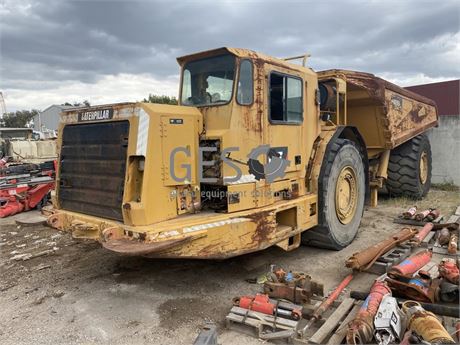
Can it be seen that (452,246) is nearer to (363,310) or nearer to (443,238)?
(443,238)

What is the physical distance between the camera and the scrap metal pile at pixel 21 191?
9.35 meters

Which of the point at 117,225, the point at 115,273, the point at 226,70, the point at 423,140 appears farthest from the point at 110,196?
the point at 423,140

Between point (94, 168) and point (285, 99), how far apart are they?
8.01 ft

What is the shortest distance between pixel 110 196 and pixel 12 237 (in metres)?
4.24

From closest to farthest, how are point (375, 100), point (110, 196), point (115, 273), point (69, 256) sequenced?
point (110, 196)
point (115, 273)
point (69, 256)
point (375, 100)

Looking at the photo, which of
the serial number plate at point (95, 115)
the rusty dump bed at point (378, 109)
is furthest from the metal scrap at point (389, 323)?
the rusty dump bed at point (378, 109)

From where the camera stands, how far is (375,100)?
23.3 ft

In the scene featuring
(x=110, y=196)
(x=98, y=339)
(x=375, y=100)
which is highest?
(x=375, y=100)

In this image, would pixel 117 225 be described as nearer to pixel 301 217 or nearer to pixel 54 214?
pixel 54 214

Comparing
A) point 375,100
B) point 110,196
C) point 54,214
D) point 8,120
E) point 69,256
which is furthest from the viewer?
point 8,120

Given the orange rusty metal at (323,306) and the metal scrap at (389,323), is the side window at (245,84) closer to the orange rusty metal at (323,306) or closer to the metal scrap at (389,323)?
the orange rusty metal at (323,306)

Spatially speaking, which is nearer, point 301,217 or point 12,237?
point 301,217

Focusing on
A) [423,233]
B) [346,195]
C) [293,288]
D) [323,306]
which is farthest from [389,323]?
[423,233]

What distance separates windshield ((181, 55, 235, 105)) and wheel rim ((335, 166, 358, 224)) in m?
2.36
